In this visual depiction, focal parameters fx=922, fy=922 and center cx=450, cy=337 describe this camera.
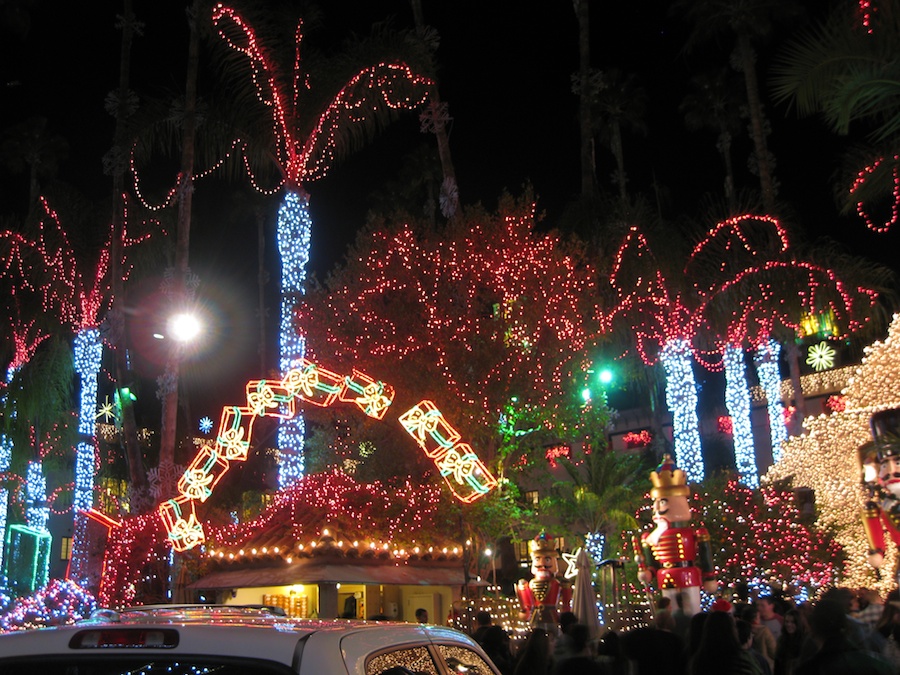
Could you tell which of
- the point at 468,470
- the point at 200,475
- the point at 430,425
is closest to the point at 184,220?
the point at 200,475

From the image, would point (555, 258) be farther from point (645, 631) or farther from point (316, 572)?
point (645, 631)

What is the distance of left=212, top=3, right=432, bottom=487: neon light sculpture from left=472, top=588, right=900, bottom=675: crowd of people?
1573cm

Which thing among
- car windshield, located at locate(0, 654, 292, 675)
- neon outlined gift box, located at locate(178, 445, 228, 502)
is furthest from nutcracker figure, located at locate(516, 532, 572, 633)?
car windshield, located at locate(0, 654, 292, 675)

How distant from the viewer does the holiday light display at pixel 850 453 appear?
1619 centimetres

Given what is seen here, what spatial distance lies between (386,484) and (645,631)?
1526 centimetres

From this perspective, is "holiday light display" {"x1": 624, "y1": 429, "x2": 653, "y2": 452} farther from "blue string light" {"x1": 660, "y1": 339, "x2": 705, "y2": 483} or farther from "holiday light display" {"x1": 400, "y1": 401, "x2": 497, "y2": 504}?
"holiday light display" {"x1": 400, "y1": 401, "x2": 497, "y2": 504}

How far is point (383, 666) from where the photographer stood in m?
3.05

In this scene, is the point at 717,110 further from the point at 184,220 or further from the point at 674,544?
the point at 674,544

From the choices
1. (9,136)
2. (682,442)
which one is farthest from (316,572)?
(9,136)

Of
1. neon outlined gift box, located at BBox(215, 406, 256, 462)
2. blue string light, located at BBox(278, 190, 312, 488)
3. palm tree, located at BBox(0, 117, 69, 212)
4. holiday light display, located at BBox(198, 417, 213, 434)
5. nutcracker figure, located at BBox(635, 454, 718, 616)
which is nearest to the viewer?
nutcracker figure, located at BBox(635, 454, 718, 616)

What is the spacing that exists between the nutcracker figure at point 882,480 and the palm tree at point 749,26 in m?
16.4

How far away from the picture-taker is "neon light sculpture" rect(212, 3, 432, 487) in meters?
22.7

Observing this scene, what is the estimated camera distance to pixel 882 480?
12711 mm

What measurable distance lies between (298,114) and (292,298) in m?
4.67
